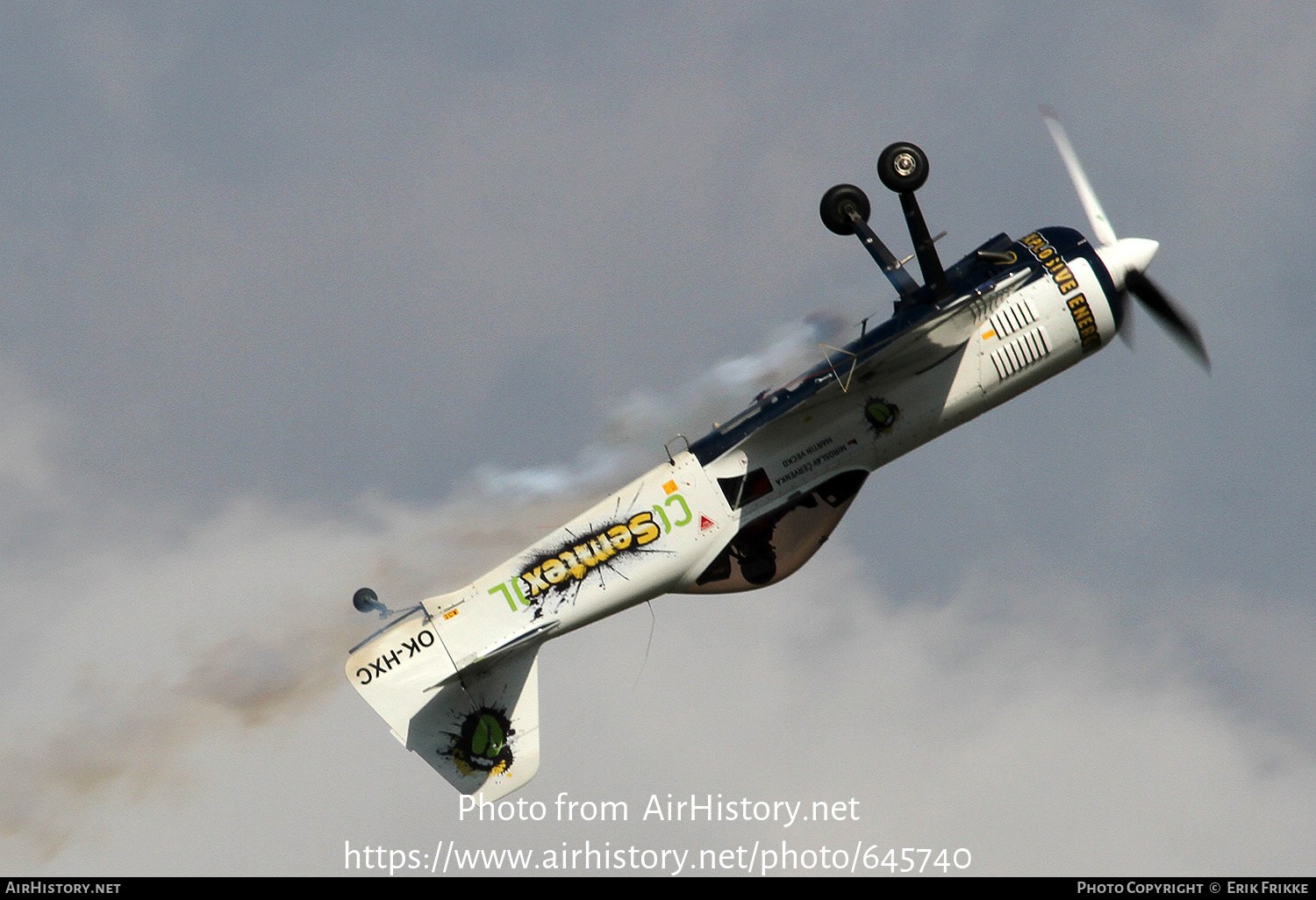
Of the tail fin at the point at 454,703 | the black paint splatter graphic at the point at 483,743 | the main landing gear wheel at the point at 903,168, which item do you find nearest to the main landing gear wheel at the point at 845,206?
the main landing gear wheel at the point at 903,168

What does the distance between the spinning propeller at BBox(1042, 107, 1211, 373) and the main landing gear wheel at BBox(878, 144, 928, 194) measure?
12.7 ft

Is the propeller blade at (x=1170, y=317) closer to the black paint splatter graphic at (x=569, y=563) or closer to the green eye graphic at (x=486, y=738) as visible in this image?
the black paint splatter graphic at (x=569, y=563)

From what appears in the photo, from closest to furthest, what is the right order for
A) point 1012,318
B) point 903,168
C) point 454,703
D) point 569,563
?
1. point 903,168
2. point 569,563
3. point 454,703
4. point 1012,318

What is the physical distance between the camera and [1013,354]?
95.9 ft

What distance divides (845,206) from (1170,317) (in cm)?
596

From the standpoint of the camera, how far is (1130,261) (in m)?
30.0

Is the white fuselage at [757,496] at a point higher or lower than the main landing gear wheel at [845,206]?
lower

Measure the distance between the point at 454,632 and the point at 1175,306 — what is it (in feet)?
42.8

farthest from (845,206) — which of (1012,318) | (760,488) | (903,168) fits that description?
(760,488)

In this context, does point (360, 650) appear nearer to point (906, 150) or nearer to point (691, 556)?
point (691, 556)

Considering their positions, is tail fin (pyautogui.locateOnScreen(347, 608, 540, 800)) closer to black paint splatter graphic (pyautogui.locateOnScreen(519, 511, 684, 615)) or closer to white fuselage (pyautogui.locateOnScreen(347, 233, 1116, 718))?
white fuselage (pyautogui.locateOnScreen(347, 233, 1116, 718))

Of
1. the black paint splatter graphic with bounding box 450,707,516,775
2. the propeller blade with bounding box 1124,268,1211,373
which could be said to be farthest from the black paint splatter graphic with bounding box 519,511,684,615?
the propeller blade with bounding box 1124,268,1211,373

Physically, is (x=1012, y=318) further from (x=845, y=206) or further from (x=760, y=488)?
(x=760, y=488)

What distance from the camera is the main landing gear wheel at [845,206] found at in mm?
29172
